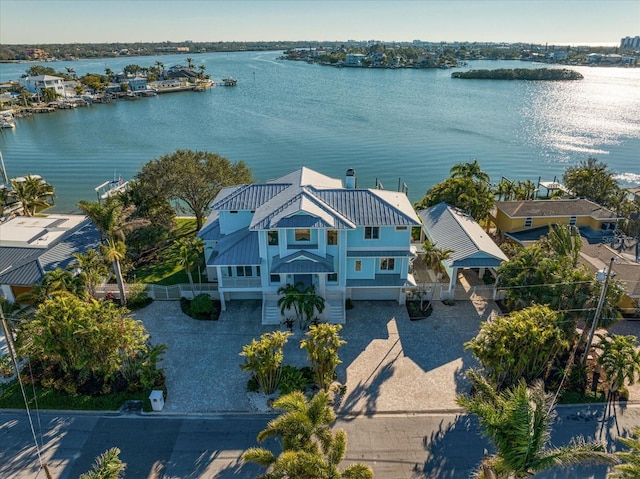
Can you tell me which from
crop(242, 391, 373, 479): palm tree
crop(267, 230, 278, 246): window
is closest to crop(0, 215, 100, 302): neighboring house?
crop(267, 230, 278, 246): window

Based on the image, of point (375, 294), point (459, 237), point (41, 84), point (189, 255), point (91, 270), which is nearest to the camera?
point (91, 270)

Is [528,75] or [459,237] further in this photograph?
[528,75]

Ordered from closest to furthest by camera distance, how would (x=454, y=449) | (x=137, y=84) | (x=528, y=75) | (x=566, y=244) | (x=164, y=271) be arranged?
(x=454, y=449)
(x=566, y=244)
(x=164, y=271)
(x=137, y=84)
(x=528, y=75)

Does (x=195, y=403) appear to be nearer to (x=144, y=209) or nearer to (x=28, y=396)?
(x=28, y=396)

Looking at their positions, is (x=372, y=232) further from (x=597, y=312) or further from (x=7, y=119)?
(x=7, y=119)

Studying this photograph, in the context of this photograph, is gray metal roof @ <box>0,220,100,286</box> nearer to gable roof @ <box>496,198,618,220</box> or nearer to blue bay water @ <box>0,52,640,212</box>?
blue bay water @ <box>0,52,640,212</box>

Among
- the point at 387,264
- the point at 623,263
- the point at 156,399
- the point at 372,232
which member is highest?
the point at 372,232

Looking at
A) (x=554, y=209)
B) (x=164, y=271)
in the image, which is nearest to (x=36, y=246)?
(x=164, y=271)

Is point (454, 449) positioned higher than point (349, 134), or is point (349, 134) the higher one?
point (349, 134)

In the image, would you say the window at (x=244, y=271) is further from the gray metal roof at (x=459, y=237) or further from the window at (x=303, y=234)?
the gray metal roof at (x=459, y=237)
